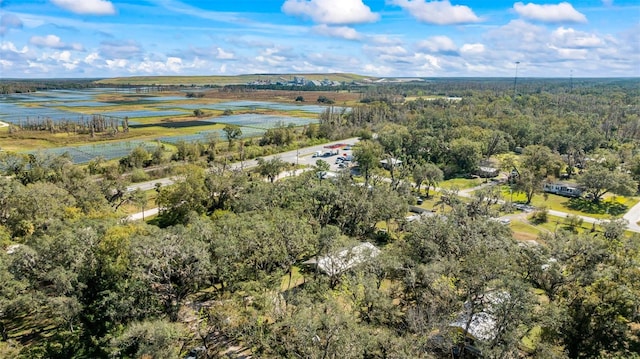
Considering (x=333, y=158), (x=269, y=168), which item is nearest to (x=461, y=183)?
(x=333, y=158)

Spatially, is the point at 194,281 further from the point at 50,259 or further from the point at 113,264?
the point at 50,259

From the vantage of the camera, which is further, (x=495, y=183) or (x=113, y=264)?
(x=495, y=183)

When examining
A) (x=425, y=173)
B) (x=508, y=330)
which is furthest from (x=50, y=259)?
(x=425, y=173)

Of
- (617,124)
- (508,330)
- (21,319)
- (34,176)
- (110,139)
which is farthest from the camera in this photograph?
(617,124)

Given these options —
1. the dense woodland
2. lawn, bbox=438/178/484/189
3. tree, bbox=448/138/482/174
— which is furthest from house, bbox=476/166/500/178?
the dense woodland

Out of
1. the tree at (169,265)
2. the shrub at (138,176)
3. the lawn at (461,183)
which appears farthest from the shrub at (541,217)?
the shrub at (138,176)
